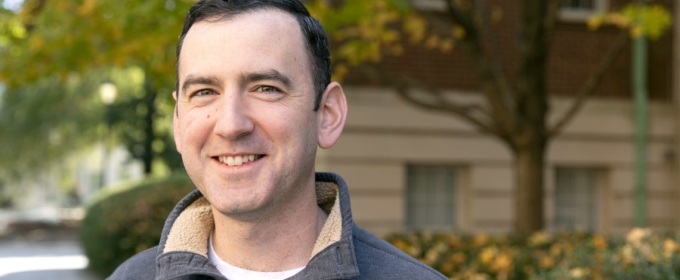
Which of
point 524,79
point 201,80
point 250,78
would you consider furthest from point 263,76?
point 524,79

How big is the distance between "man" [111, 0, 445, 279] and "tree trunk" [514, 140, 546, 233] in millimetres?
6427

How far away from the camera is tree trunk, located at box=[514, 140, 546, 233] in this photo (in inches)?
331

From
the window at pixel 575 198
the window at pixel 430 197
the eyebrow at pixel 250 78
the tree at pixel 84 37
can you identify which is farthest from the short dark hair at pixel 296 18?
the window at pixel 575 198

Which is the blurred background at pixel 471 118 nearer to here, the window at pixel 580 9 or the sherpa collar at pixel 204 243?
the window at pixel 580 9

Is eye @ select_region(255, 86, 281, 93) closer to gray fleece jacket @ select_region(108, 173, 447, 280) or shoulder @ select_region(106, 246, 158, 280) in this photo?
gray fleece jacket @ select_region(108, 173, 447, 280)

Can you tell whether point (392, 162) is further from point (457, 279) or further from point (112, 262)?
point (457, 279)

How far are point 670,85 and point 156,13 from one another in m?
9.21

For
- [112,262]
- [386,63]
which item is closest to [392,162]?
[386,63]

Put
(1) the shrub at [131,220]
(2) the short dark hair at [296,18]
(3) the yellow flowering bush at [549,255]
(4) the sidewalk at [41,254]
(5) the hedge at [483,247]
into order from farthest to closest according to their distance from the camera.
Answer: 1. (4) the sidewalk at [41,254]
2. (1) the shrub at [131,220]
3. (5) the hedge at [483,247]
4. (3) the yellow flowering bush at [549,255]
5. (2) the short dark hair at [296,18]

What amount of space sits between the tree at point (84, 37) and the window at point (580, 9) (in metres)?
6.51

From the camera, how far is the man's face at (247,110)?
6.63 feet

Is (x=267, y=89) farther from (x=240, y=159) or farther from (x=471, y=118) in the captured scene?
(x=471, y=118)

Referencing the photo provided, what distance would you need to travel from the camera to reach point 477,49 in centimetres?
834

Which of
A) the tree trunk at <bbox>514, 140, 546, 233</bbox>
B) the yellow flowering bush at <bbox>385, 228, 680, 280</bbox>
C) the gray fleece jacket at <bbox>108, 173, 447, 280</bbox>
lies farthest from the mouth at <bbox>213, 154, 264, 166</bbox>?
the tree trunk at <bbox>514, 140, 546, 233</bbox>
